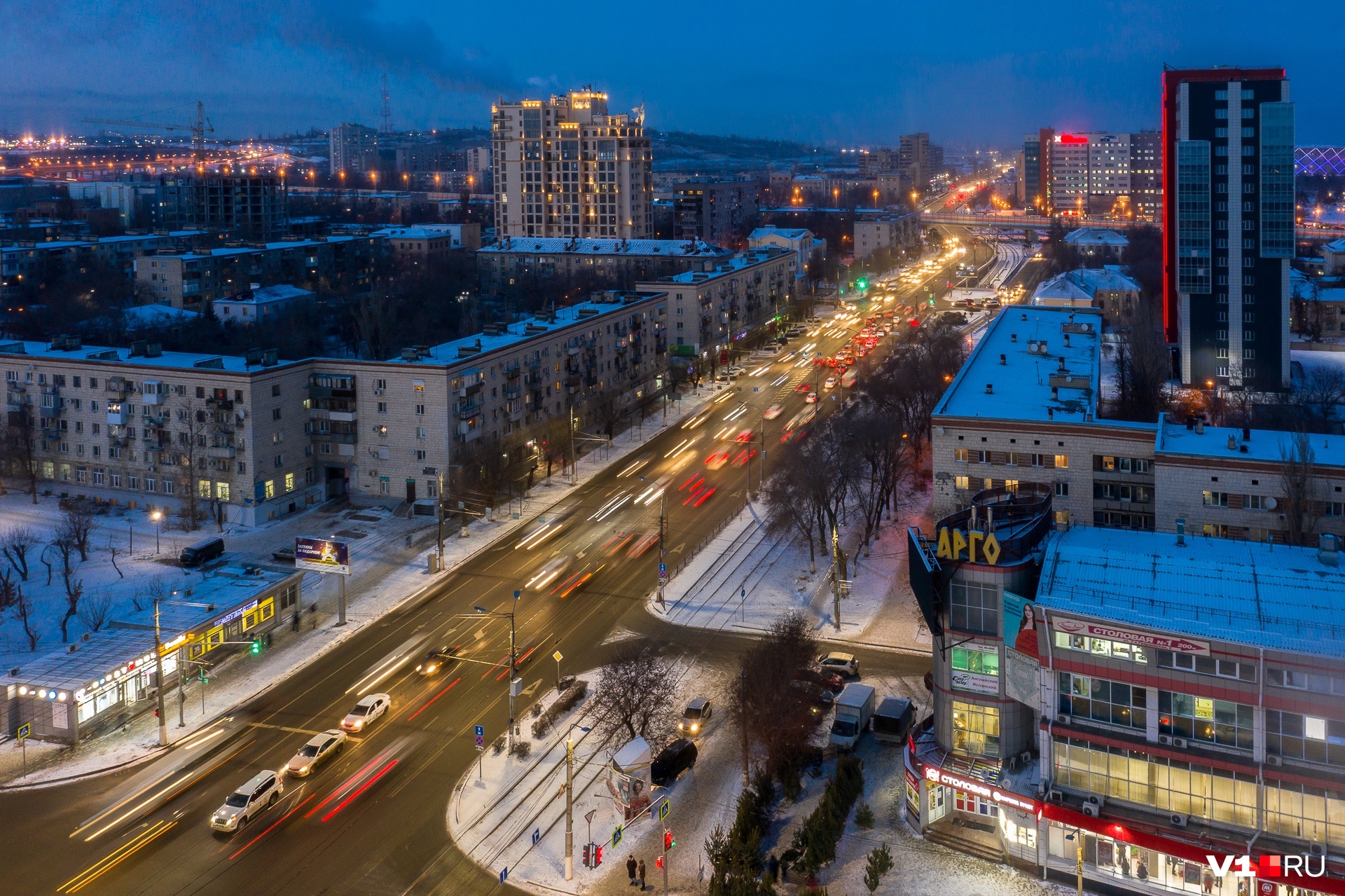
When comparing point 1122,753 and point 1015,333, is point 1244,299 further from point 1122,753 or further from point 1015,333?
point 1122,753

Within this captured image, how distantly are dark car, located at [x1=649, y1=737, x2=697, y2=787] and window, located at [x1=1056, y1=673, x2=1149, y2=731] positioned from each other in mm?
9315

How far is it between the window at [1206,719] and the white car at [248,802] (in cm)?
2005

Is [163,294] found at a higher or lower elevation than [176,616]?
higher

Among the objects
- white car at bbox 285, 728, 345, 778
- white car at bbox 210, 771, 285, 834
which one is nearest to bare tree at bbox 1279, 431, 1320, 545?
white car at bbox 285, 728, 345, 778

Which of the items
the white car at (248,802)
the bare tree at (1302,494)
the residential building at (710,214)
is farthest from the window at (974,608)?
the residential building at (710,214)

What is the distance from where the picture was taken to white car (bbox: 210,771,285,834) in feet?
86.3

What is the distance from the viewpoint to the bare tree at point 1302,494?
116ft

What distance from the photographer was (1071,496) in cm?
→ 4075

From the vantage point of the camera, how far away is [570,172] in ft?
454

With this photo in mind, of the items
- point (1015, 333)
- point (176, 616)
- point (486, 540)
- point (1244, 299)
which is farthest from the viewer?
point (1244, 299)

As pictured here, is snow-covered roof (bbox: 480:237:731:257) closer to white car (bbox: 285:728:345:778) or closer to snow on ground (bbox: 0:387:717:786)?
snow on ground (bbox: 0:387:717:786)

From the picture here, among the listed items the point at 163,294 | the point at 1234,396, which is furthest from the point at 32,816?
the point at 163,294

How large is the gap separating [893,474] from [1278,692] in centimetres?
2629

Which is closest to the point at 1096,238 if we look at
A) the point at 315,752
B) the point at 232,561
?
the point at 232,561
